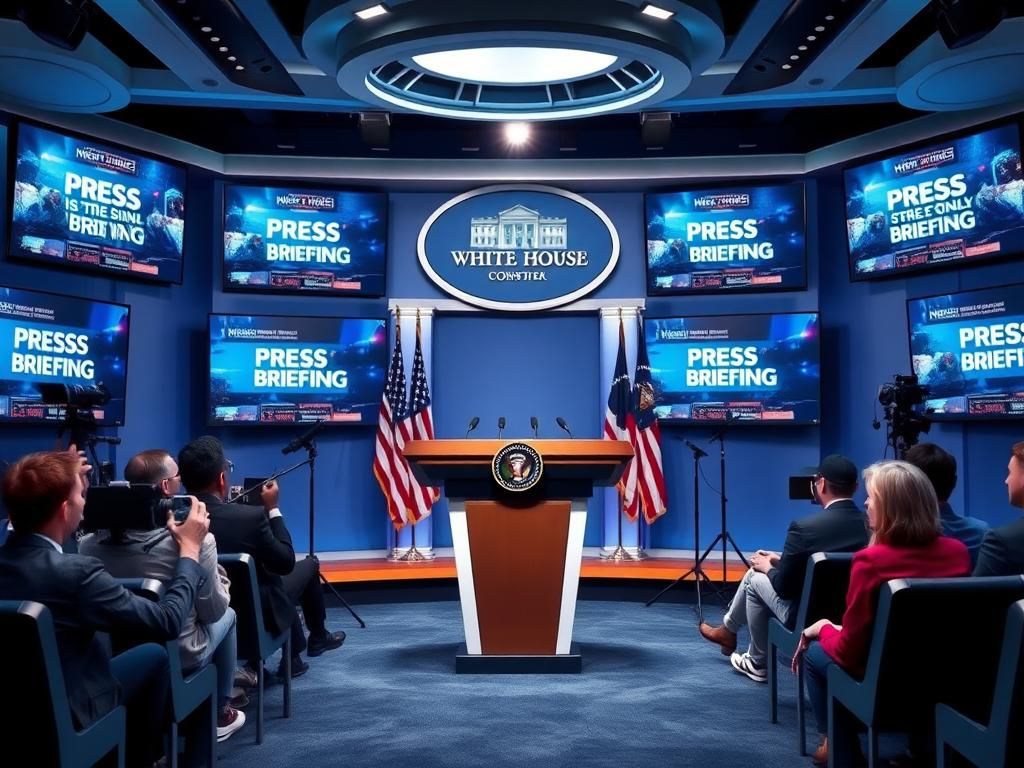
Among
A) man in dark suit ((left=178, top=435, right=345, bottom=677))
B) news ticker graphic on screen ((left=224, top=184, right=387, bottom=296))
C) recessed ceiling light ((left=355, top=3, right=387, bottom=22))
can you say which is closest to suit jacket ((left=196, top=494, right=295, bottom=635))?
man in dark suit ((left=178, top=435, right=345, bottom=677))

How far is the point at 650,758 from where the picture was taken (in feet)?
11.7

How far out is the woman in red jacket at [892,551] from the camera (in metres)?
2.84

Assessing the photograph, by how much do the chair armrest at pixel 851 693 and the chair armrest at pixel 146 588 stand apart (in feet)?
6.80

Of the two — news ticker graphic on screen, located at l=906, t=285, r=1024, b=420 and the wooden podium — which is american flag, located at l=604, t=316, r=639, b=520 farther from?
the wooden podium

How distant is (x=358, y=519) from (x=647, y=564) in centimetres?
263

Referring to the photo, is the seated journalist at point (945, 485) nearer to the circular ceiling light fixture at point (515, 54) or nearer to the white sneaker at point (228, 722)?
the white sneaker at point (228, 722)

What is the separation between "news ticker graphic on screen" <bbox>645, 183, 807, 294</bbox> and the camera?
27.2 ft

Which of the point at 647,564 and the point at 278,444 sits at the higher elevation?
the point at 278,444

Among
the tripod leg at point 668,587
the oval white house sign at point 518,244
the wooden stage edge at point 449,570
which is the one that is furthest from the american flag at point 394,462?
the tripod leg at point 668,587

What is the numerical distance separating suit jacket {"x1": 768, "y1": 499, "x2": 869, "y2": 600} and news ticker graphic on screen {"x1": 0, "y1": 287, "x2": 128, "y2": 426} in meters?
4.84

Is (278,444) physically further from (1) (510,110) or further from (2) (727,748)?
(2) (727,748)

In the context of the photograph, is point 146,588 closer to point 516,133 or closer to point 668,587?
point 668,587

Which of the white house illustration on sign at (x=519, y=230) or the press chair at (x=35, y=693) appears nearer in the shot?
the press chair at (x=35, y=693)

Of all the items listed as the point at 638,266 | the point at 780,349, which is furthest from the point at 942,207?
the point at 638,266
